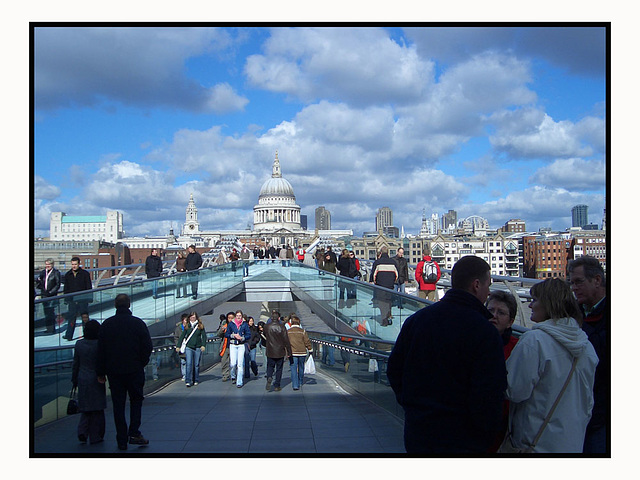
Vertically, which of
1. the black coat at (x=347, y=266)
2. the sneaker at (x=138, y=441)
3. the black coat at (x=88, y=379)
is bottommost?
the sneaker at (x=138, y=441)

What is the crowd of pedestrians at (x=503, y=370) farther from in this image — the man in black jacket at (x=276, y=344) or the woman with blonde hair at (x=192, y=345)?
the woman with blonde hair at (x=192, y=345)

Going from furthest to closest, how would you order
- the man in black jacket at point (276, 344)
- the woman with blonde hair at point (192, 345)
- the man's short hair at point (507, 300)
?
1. the woman with blonde hair at point (192, 345)
2. the man in black jacket at point (276, 344)
3. the man's short hair at point (507, 300)

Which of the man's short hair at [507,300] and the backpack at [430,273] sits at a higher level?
the man's short hair at [507,300]

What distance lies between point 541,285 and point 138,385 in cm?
369

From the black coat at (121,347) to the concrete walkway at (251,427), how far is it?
0.70 m

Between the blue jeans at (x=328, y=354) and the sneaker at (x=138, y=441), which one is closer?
the sneaker at (x=138, y=441)

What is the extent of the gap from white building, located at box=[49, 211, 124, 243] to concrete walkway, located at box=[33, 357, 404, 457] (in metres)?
159

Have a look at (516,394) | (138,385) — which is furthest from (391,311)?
(516,394)

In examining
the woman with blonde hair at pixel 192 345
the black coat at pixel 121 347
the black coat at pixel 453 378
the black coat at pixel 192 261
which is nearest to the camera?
the black coat at pixel 453 378

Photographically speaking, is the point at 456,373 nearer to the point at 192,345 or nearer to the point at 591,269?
the point at 591,269

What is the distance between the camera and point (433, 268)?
1070 centimetres

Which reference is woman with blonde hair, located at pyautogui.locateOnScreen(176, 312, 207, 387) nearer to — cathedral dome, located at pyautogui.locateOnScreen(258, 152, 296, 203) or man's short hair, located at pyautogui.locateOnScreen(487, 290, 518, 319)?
man's short hair, located at pyautogui.locateOnScreen(487, 290, 518, 319)

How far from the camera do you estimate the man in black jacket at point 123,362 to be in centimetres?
571

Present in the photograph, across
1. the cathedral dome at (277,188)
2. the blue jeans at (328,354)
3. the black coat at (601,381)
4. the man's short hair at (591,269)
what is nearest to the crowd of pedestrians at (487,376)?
the black coat at (601,381)
